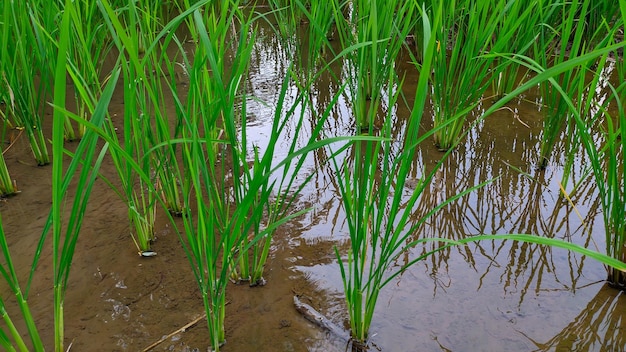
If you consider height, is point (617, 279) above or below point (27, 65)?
below

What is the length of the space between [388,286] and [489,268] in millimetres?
247

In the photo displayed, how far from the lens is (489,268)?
47.6 inches

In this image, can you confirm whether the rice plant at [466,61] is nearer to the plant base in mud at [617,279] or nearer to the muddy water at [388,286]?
the muddy water at [388,286]

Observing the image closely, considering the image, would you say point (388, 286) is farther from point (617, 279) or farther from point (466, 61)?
point (466, 61)

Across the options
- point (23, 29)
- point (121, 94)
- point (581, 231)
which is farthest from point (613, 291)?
point (121, 94)

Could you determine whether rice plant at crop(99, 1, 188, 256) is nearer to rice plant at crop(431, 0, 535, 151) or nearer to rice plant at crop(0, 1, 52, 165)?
rice plant at crop(0, 1, 52, 165)

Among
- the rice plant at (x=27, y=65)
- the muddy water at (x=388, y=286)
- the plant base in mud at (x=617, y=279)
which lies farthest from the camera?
the rice plant at (x=27, y=65)

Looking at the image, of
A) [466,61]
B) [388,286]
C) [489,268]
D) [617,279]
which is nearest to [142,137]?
[388,286]

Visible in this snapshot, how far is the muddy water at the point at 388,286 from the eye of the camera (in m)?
1.03

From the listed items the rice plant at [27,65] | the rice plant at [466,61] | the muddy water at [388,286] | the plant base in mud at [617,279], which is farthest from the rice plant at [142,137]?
the plant base in mud at [617,279]

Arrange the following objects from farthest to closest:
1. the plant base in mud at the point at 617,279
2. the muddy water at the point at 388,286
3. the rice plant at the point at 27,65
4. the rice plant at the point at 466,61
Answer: the rice plant at the point at 466,61, the rice plant at the point at 27,65, the plant base in mud at the point at 617,279, the muddy water at the point at 388,286

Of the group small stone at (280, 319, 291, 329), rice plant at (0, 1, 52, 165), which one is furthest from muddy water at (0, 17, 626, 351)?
rice plant at (0, 1, 52, 165)

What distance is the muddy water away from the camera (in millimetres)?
1026

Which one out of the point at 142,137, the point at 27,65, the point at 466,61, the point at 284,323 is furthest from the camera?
the point at 466,61
